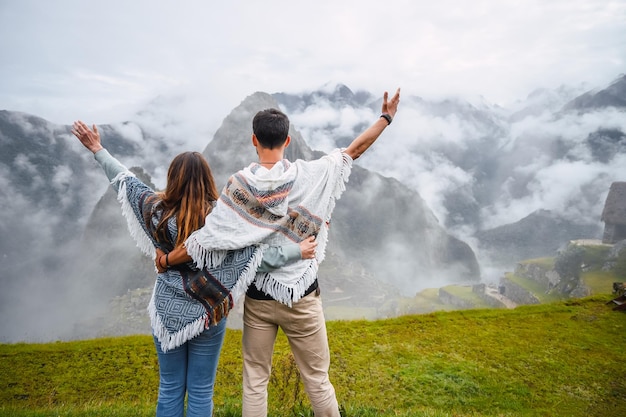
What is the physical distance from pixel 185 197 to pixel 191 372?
143 cm

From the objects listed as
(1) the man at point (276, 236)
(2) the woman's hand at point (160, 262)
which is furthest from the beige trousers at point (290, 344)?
(2) the woman's hand at point (160, 262)

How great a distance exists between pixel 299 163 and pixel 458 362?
249 inches

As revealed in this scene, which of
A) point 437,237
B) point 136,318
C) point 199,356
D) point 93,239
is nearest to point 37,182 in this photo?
point 93,239

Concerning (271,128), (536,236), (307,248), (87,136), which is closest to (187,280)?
(307,248)

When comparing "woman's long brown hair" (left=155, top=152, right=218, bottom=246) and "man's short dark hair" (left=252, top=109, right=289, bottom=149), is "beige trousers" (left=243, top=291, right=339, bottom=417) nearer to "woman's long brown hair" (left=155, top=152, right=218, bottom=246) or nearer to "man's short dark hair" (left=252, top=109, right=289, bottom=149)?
"woman's long brown hair" (left=155, top=152, right=218, bottom=246)

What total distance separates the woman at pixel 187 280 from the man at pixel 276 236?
125 mm

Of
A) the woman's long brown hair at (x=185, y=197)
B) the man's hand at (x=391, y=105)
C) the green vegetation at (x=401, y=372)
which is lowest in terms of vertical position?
the green vegetation at (x=401, y=372)

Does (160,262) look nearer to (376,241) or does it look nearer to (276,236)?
(276,236)

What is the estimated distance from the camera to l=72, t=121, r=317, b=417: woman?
274 cm

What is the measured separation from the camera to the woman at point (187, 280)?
2.74 metres

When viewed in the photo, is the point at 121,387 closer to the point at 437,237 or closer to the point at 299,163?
the point at 299,163

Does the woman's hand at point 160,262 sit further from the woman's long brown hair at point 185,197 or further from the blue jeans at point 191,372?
the blue jeans at point 191,372

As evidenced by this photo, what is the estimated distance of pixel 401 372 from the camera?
6.75 m

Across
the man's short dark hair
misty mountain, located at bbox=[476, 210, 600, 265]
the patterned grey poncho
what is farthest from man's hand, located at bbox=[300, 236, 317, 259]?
misty mountain, located at bbox=[476, 210, 600, 265]
